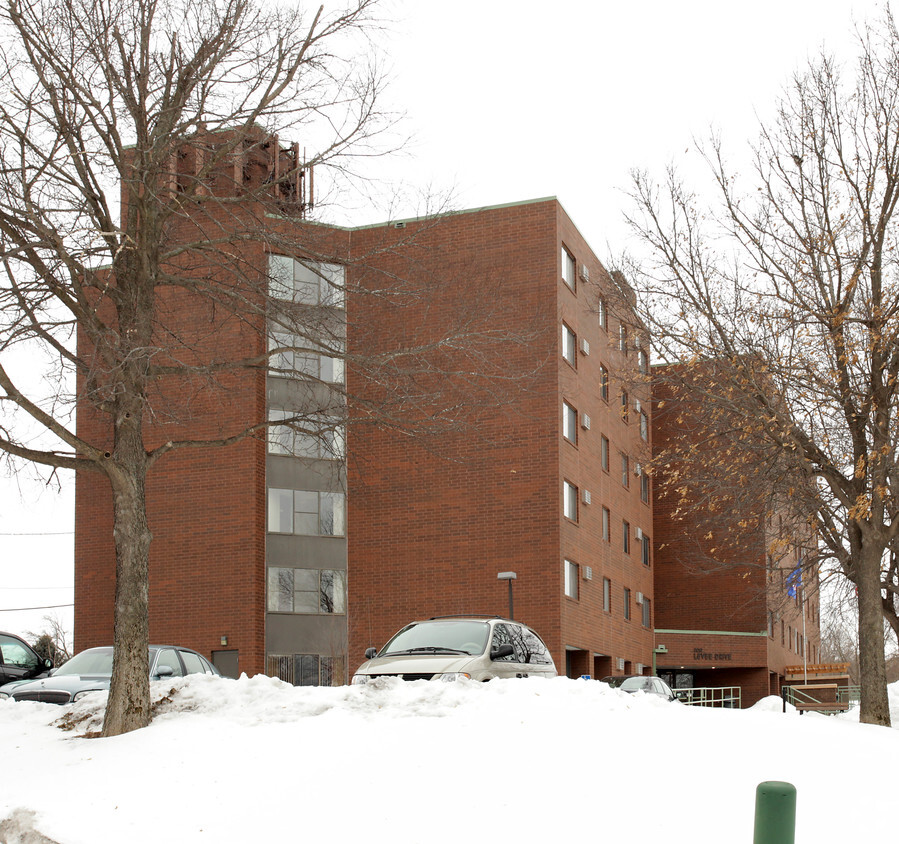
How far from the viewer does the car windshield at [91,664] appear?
15.6 meters

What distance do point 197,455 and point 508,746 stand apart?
26.2m

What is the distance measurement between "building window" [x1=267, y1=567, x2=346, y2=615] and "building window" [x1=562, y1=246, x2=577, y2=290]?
12.1m

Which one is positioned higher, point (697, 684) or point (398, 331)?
point (398, 331)

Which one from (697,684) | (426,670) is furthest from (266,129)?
(697,684)

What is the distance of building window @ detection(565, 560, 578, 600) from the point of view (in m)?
33.2

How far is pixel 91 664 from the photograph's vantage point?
15812 mm

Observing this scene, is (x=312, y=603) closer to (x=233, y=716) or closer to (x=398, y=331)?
(x=398, y=331)

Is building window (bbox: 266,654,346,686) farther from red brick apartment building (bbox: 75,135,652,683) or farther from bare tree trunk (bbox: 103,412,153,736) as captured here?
bare tree trunk (bbox: 103,412,153,736)

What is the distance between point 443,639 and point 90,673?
541 centimetres

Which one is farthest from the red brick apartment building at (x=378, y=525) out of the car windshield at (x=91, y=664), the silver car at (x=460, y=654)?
the silver car at (x=460, y=654)

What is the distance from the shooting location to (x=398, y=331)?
30141 mm

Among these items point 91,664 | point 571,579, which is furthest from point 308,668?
point 91,664

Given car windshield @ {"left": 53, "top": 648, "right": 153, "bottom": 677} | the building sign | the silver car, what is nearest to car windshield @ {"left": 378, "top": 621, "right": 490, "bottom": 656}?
the silver car

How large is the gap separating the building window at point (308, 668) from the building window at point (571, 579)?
284 inches
